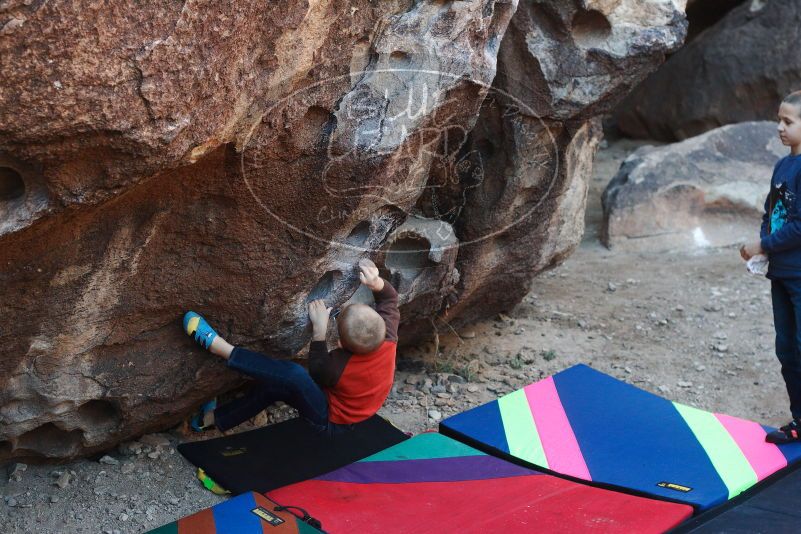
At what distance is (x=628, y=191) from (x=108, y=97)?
179 inches

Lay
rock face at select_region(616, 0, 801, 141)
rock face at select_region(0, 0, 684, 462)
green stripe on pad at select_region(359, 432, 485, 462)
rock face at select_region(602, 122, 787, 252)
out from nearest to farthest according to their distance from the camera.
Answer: rock face at select_region(0, 0, 684, 462) → green stripe on pad at select_region(359, 432, 485, 462) → rock face at select_region(602, 122, 787, 252) → rock face at select_region(616, 0, 801, 141)

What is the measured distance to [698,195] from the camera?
5.91m

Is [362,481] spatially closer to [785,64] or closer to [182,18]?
[182,18]

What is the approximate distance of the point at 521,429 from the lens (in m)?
3.28

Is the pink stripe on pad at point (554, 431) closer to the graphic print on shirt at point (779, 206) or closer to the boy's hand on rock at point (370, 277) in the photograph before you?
the boy's hand on rock at point (370, 277)

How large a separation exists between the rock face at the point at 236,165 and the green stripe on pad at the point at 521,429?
534 millimetres

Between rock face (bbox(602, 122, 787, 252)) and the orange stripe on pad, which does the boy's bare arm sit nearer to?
the orange stripe on pad

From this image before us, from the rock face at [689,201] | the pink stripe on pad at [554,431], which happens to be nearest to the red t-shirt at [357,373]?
the pink stripe on pad at [554,431]

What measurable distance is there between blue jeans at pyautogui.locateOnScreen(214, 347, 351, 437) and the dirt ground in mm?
354

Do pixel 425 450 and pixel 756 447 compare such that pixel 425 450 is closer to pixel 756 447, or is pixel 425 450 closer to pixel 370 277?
pixel 370 277

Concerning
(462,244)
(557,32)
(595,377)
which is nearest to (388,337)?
(462,244)

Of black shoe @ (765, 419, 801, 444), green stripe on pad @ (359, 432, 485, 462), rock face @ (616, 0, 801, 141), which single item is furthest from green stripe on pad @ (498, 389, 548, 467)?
rock face @ (616, 0, 801, 141)

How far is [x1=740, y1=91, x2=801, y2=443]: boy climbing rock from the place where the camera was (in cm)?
302

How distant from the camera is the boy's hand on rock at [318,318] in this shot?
307 centimetres
